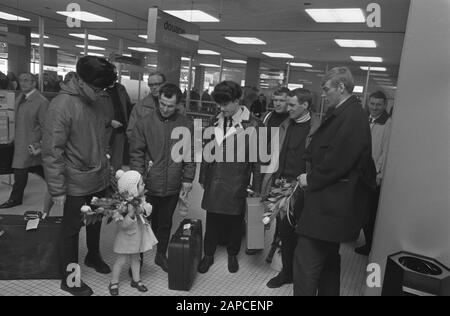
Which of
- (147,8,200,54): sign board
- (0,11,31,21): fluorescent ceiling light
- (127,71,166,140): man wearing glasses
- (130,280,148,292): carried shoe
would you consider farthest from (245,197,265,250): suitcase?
(0,11,31,21): fluorescent ceiling light

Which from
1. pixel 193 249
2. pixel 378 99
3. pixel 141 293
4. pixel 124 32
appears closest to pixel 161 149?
pixel 193 249

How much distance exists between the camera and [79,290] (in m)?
2.35

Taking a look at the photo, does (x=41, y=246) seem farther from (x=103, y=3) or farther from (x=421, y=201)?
(x=103, y=3)

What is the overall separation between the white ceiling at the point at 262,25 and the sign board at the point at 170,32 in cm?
157

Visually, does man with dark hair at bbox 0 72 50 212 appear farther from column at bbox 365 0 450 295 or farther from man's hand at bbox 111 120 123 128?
column at bbox 365 0 450 295

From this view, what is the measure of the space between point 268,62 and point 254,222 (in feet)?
43.2

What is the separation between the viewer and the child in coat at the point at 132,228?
7.49 ft

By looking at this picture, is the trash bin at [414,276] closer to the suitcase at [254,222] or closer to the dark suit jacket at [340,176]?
the dark suit jacket at [340,176]

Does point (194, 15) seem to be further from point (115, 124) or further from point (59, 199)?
point (59, 199)

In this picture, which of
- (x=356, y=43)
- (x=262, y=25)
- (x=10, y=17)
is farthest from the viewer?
(x=10, y=17)

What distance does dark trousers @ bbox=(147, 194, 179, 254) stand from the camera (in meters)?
2.71

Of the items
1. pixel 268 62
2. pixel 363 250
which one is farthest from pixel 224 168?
pixel 268 62

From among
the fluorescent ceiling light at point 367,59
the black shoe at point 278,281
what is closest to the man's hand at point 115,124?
the black shoe at point 278,281
